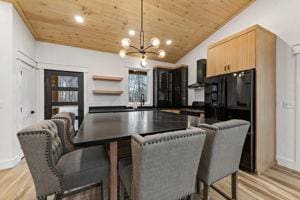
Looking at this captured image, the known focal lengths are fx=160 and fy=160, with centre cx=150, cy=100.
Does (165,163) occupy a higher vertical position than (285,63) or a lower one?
lower

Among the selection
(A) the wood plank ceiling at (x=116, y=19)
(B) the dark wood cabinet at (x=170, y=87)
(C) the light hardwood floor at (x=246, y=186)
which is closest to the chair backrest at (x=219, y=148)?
(C) the light hardwood floor at (x=246, y=186)

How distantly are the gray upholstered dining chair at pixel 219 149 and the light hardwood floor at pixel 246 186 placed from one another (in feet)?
2.13

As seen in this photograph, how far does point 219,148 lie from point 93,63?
4.03 m

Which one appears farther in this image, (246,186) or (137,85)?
(137,85)

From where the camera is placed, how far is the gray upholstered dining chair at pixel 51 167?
115 centimetres

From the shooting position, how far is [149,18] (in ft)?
11.3

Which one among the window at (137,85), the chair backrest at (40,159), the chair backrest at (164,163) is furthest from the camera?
the window at (137,85)

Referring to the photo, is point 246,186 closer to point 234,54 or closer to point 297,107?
point 297,107

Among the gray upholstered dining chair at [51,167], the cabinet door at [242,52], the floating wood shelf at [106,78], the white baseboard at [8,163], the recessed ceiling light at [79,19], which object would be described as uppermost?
the recessed ceiling light at [79,19]

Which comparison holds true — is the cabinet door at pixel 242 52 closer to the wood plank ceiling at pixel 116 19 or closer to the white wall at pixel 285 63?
the white wall at pixel 285 63

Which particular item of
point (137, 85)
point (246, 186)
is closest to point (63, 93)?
point (137, 85)

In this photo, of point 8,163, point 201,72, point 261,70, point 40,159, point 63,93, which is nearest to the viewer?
point 40,159

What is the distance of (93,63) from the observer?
→ 4457 millimetres

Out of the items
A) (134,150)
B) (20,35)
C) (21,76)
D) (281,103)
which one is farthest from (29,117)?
(281,103)
